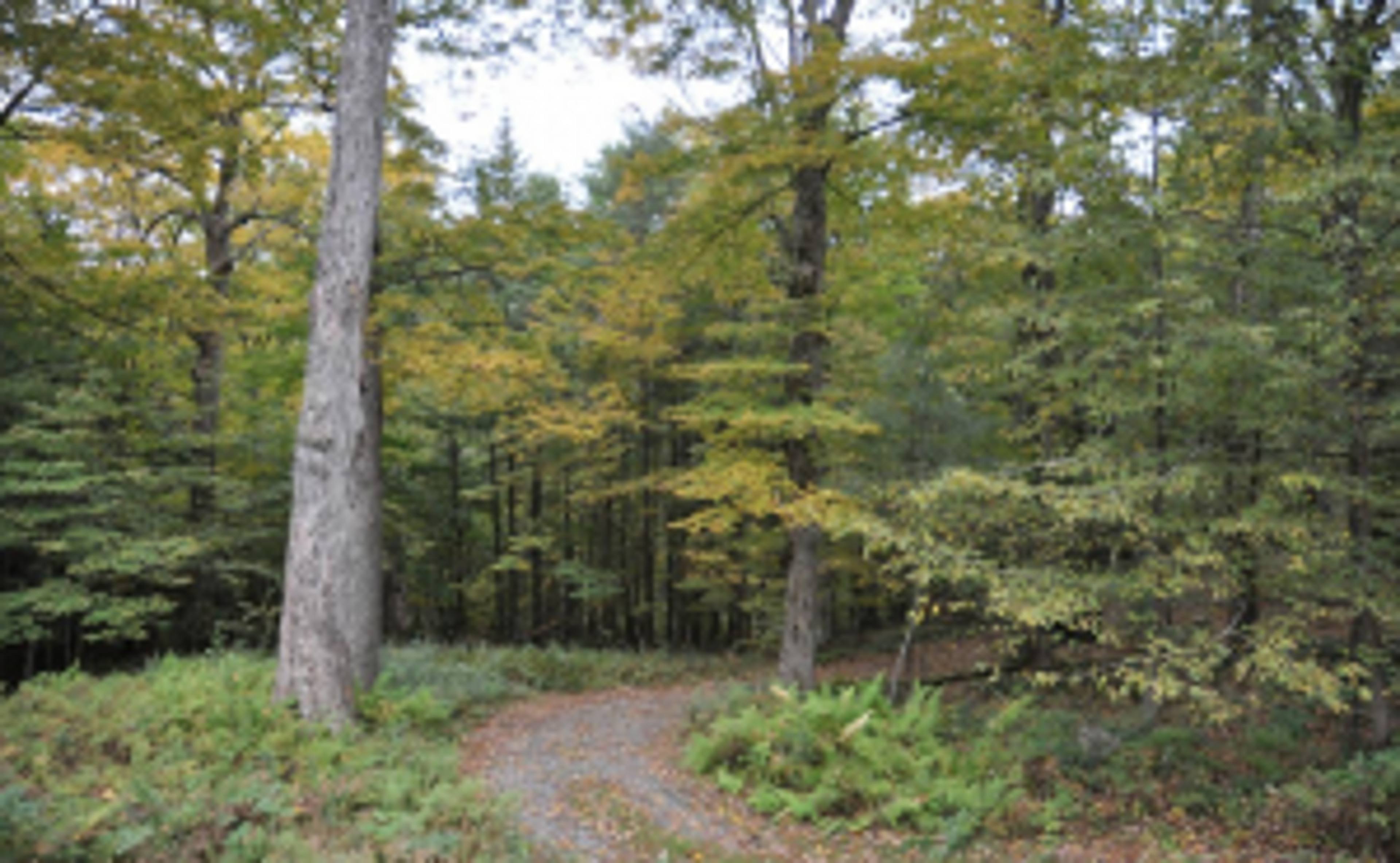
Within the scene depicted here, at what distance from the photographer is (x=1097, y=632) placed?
7031 millimetres

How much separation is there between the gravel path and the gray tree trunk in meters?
2.07

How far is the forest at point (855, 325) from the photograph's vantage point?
667cm

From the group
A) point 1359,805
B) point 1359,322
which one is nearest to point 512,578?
point 1359,805

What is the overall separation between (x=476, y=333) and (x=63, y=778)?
641 cm

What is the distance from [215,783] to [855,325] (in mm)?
10743

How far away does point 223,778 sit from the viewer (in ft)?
20.0

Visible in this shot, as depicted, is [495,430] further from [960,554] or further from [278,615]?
→ [960,554]

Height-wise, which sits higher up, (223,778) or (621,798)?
(223,778)

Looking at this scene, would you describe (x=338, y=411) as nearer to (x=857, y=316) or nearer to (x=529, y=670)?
(x=529, y=670)

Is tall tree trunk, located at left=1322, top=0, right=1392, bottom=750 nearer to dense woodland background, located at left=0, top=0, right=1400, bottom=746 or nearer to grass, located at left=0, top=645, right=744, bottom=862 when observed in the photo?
dense woodland background, located at left=0, top=0, right=1400, bottom=746

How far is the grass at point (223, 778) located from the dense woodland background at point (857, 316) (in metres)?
4.05

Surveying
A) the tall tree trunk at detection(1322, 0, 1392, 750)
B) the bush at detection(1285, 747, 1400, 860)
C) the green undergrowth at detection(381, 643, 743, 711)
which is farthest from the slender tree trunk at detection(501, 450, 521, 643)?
the tall tree trunk at detection(1322, 0, 1392, 750)

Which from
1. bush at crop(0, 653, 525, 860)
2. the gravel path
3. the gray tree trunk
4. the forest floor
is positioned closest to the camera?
bush at crop(0, 653, 525, 860)

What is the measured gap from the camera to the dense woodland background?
21.9 ft
